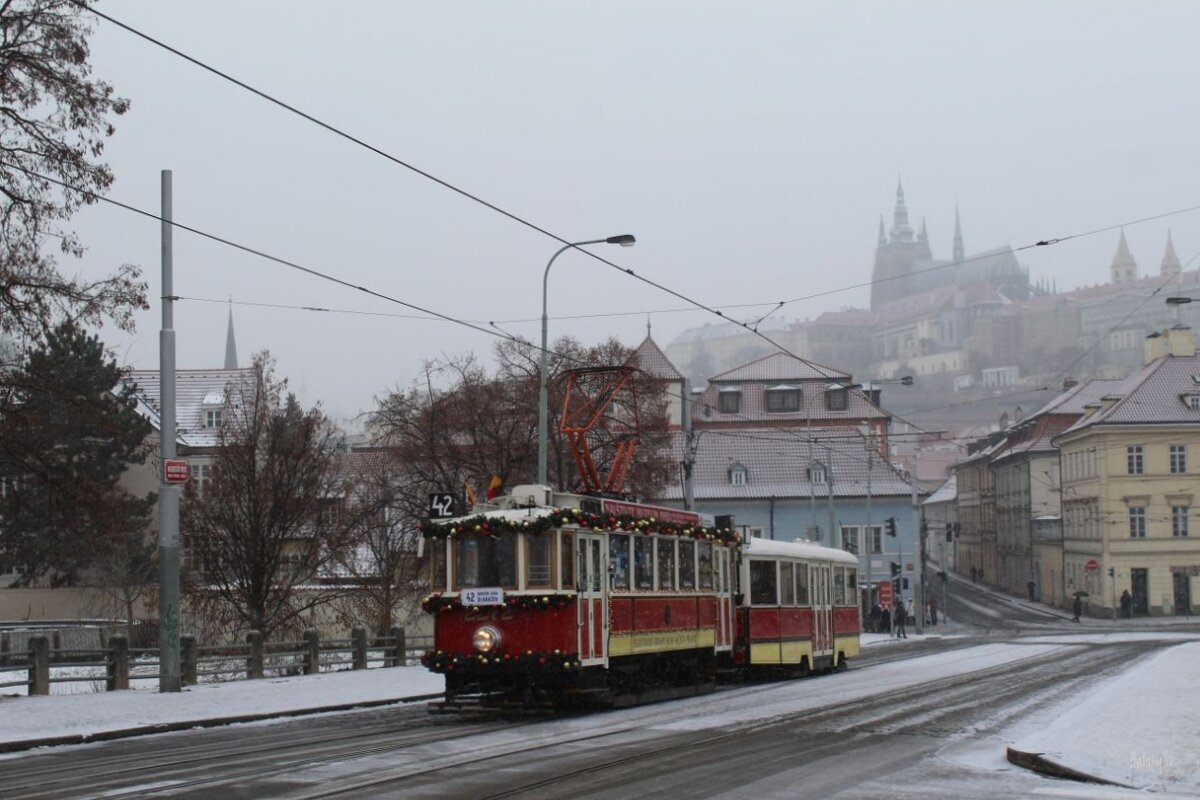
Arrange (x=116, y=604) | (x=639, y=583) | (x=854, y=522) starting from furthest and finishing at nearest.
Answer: (x=854, y=522), (x=116, y=604), (x=639, y=583)

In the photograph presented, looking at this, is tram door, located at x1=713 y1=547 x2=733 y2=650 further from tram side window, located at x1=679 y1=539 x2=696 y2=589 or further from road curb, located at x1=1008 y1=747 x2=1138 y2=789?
road curb, located at x1=1008 y1=747 x2=1138 y2=789

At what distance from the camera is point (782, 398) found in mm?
87438

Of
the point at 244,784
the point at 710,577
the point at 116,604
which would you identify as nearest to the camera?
the point at 244,784

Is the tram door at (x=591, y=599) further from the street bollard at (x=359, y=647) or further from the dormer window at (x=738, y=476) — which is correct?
the dormer window at (x=738, y=476)

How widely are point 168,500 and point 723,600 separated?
919 cm

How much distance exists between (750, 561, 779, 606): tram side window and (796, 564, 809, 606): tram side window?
4.19ft

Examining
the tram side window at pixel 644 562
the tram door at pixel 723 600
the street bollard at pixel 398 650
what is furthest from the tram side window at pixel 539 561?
the street bollard at pixel 398 650

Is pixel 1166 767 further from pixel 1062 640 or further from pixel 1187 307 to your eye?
pixel 1187 307

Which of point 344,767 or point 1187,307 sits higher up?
point 1187,307

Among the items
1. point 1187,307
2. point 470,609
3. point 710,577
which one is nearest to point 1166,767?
point 470,609

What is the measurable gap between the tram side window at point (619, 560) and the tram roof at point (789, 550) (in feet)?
19.4

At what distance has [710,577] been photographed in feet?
85.5

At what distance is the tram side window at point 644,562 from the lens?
2297 cm

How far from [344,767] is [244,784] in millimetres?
1425
